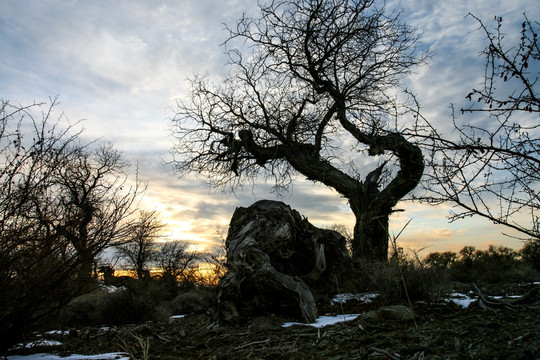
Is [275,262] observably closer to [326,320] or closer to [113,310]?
[326,320]

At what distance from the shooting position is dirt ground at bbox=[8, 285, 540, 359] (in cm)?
323

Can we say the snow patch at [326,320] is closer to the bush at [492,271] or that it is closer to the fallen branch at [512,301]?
the fallen branch at [512,301]

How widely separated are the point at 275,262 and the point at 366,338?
129 inches

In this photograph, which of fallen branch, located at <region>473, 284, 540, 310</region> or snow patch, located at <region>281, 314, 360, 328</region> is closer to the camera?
fallen branch, located at <region>473, 284, 540, 310</region>

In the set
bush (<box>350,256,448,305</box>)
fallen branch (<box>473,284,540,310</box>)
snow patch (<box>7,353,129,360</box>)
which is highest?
bush (<box>350,256,448,305</box>)

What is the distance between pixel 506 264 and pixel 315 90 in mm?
9012

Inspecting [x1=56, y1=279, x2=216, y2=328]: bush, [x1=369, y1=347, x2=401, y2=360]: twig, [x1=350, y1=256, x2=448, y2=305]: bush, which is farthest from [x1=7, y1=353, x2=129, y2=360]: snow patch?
[x1=350, y1=256, x2=448, y2=305]: bush

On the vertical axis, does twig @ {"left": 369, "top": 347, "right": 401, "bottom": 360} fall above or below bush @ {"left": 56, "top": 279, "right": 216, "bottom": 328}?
below

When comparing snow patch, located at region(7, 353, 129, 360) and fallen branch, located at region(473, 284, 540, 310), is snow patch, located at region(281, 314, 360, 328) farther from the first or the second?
snow patch, located at region(7, 353, 129, 360)

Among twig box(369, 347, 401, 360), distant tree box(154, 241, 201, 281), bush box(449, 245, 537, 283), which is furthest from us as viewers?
distant tree box(154, 241, 201, 281)

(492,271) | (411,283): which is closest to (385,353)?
(411,283)

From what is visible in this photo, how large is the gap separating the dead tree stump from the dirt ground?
353 mm

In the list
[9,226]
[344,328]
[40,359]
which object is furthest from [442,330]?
[9,226]

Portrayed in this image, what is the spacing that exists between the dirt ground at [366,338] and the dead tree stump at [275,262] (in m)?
0.35
